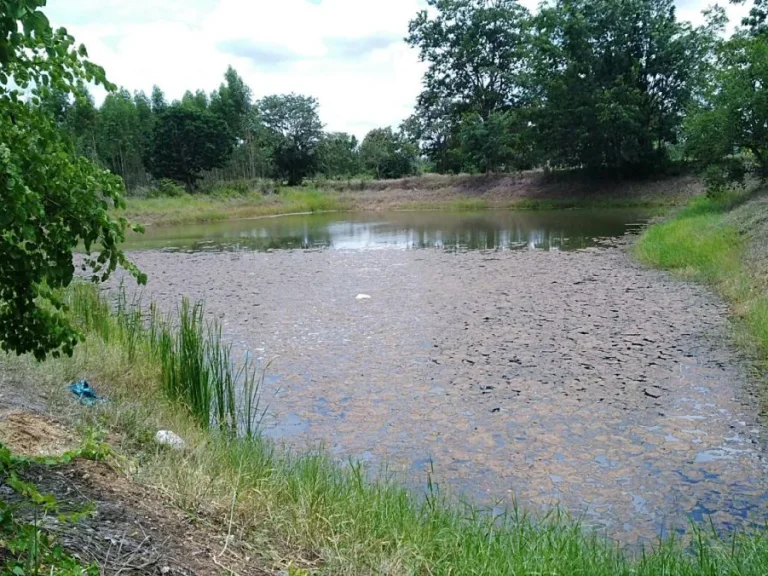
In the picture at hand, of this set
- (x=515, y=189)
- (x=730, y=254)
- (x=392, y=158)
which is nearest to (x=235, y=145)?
(x=392, y=158)

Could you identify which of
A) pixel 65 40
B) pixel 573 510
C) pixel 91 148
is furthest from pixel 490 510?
pixel 91 148

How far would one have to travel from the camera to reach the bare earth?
3.88 m

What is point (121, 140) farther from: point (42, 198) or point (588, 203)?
point (42, 198)

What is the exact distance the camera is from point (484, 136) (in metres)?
33.1

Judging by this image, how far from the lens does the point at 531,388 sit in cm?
552

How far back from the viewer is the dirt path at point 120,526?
2.13 meters

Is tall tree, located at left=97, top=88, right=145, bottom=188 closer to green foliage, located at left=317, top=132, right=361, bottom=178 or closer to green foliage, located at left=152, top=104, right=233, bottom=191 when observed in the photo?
green foliage, located at left=152, top=104, right=233, bottom=191

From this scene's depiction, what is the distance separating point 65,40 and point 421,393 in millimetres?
4052

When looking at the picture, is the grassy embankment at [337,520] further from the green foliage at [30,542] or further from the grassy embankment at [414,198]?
the grassy embankment at [414,198]

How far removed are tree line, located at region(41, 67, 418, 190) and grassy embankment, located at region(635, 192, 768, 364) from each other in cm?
2952

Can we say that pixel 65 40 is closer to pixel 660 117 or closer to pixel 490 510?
pixel 490 510

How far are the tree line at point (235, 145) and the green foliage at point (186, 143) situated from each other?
6 centimetres

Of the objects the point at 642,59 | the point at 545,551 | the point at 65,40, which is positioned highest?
the point at 642,59

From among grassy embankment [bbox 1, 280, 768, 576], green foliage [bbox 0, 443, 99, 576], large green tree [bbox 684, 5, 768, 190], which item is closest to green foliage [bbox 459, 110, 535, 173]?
large green tree [bbox 684, 5, 768, 190]
